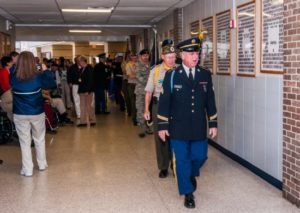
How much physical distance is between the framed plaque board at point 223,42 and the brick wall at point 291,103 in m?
2.12

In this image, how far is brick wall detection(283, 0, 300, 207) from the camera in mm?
4074

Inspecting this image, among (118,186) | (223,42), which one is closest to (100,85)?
(223,42)

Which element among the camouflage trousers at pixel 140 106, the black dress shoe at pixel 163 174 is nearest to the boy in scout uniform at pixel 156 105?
the black dress shoe at pixel 163 174

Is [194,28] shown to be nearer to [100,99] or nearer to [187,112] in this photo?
[100,99]

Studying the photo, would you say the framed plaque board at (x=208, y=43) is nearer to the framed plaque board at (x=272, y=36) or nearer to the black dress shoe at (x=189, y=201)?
the framed plaque board at (x=272, y=36)

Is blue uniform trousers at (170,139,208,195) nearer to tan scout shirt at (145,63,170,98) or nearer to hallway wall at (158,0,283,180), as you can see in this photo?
hallway wall at (158,0,283,180)

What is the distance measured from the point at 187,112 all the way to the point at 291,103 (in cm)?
101

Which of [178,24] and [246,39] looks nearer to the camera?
[246,39]

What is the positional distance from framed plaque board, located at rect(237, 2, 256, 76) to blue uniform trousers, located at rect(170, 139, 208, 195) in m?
1.64

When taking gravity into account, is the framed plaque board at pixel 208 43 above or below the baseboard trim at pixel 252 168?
above

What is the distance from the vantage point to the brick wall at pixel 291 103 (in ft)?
13.4

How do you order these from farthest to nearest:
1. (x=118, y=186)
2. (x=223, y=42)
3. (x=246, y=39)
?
1. (x=223, y=42)
2. (x=246, y=39)
3. (x=118, y=186)

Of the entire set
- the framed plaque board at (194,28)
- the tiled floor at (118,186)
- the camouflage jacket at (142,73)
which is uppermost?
the framed plaque board at (194,28)

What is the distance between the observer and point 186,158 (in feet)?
13.8
